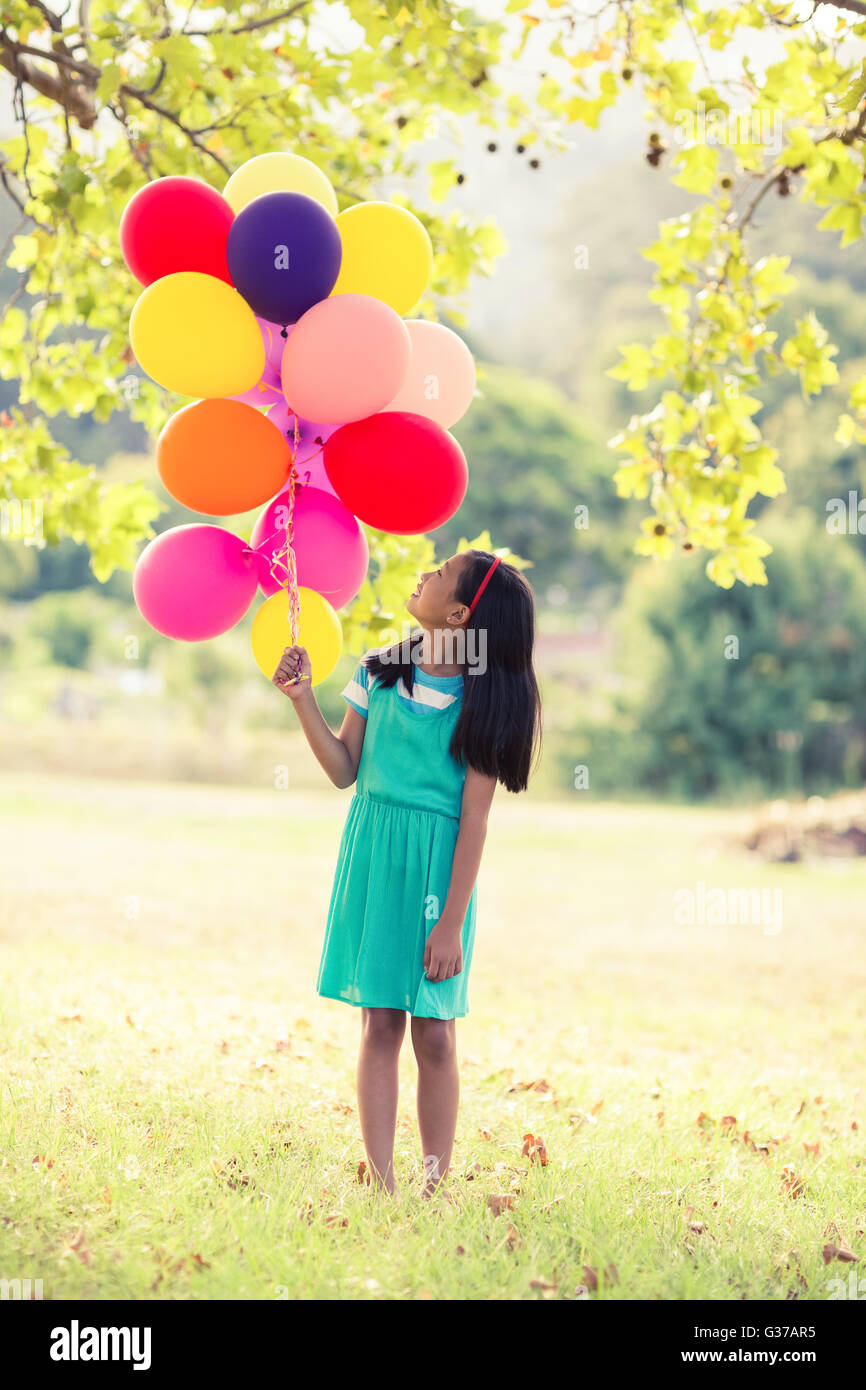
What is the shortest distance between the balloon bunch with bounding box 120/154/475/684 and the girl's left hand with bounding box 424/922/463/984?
0.72 metres

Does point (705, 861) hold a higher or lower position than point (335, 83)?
lower

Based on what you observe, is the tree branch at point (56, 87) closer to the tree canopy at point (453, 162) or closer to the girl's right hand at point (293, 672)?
the tree canopy at point (453, 162)

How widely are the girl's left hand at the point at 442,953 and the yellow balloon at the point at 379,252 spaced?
160 centimetres

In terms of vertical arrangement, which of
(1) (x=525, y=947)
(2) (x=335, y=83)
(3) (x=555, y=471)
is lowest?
(1) (x=525, y=947)

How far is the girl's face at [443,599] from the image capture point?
2.91 m

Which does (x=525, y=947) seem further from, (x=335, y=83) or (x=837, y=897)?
(x=335, y=83)

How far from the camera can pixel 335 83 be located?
426 centimetres

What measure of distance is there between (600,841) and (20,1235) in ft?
38.5

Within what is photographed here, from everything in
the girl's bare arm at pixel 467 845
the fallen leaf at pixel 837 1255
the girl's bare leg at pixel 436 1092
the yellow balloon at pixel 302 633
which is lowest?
the fallen leaf at pixel 837 1255

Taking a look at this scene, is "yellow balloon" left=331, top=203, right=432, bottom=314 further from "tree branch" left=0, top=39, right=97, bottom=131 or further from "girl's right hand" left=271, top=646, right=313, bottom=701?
"tree branch" left=0, top=39, right=97, bottom=131

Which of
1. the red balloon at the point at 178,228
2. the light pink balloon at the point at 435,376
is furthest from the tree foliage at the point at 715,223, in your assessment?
the red balloon at the point at 178,228

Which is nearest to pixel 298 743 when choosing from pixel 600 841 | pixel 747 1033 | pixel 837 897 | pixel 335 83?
pixel 600 841

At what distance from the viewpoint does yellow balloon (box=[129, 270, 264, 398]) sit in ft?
8.98

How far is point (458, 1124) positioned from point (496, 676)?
156 cm
